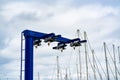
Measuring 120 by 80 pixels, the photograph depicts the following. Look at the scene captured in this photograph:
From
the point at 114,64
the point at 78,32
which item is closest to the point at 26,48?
the point at 78,32

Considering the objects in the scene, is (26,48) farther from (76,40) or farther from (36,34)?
(76,40)

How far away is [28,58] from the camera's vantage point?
67.1ft

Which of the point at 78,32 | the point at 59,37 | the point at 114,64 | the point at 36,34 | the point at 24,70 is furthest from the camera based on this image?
the point at 114,64

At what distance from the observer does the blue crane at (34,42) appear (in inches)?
799

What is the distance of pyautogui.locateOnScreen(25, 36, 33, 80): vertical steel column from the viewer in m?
20.2

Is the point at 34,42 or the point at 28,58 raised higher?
the point at 34,42

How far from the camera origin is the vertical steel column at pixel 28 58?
20.2m

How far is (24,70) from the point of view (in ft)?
66.3

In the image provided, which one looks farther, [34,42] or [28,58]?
[34,42]

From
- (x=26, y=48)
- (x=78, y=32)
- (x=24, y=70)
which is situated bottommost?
(x=24, y=70)

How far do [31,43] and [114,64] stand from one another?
3566 centimetres

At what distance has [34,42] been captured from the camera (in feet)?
74.8

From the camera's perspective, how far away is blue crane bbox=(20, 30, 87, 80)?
66.6 feet

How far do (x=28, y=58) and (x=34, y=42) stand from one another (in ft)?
8.60
